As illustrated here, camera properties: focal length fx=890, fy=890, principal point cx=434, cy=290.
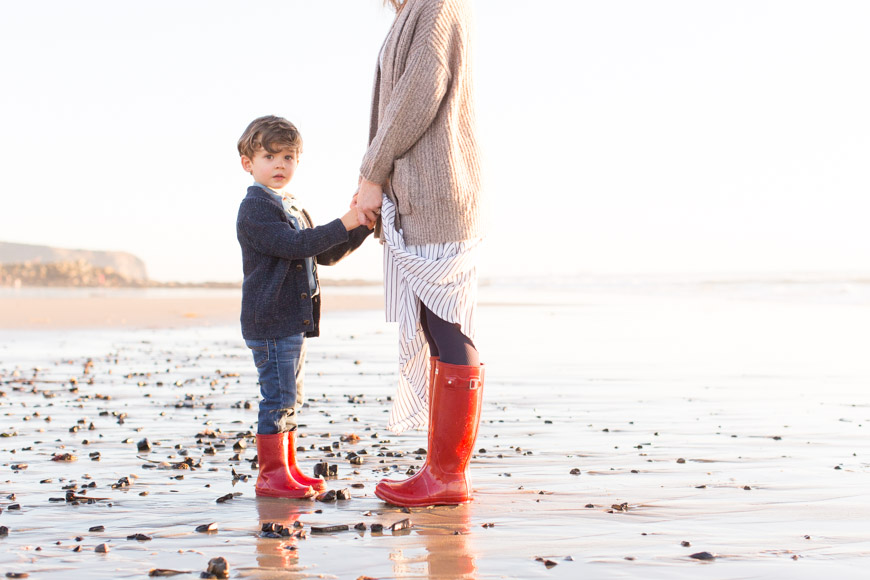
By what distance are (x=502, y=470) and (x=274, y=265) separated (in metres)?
1.41

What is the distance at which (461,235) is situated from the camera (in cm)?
353

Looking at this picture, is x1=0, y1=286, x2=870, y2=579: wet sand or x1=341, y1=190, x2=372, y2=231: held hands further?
x1=341, y1=190, x2=372, y2=231: held hands

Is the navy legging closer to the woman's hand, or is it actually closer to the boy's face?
the woman's hand

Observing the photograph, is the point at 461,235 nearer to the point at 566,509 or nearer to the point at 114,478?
the point at 566,509

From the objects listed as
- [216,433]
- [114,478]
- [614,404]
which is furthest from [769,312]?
[114,478]

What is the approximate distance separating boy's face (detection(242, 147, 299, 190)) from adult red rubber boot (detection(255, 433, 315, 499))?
3.58 feet

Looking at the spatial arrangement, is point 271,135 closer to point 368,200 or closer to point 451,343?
point 368,200

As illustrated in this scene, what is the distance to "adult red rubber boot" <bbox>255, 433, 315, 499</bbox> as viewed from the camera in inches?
142

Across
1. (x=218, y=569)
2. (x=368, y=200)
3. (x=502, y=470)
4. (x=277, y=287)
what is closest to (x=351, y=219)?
(x=368, y=200)

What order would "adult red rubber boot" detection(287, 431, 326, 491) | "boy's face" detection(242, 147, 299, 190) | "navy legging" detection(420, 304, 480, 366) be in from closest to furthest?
"navy legging" detection(420, 304, 480, 366)
"adult red rubber boot" detection(287, 431, 326, 491)
"boy's face" detection(242, 147, 299, 190)

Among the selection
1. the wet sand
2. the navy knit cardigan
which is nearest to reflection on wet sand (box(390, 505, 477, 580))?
the wet sand

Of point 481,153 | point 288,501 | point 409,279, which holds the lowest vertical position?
point 288,501

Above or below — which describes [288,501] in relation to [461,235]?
below

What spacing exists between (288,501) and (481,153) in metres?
1.61
